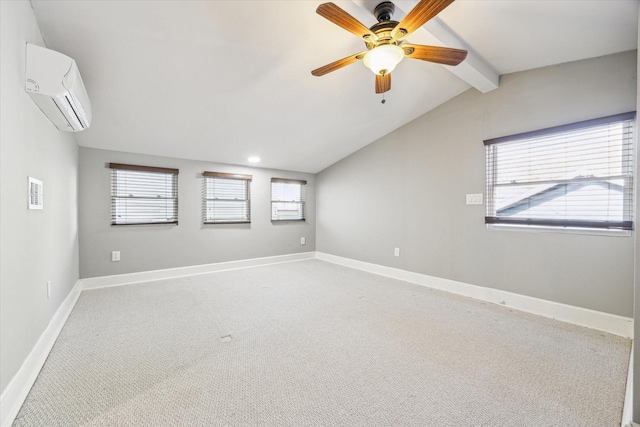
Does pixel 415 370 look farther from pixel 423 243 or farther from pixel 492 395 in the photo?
pixel 423 243

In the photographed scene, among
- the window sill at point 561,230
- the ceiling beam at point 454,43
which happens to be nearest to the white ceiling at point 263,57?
the ceiling beam at point 454,43

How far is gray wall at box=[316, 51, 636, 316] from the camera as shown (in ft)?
7.79

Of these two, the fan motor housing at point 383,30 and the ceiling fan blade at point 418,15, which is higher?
the fan motor housing at point 383,30

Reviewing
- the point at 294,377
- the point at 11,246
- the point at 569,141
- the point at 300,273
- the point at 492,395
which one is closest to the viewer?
the point at 11,246

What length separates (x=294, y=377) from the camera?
66.1 inches

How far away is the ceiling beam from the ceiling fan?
111 mm

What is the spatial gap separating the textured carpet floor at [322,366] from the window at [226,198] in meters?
1.77

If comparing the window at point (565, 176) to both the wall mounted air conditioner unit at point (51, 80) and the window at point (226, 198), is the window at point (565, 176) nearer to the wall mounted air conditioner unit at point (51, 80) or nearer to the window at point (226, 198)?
the window at point (226, 198)

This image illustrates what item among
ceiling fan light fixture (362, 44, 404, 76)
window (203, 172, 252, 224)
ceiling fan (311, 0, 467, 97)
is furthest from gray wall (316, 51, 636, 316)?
ceiling fan light fixture (362, 44, 404, 76)

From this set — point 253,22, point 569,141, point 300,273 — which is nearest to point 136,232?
point 300,273

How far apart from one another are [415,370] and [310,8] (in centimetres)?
272

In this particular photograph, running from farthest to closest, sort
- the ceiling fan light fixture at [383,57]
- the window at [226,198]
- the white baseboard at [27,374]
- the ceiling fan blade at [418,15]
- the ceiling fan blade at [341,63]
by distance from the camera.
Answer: the window at [226,198] < the ceiling fan blade at [341,63] < the ceiling fan light fixture at [383,57] < the ceiling fan blade at [418,15] < the white baseboard at [27,374]

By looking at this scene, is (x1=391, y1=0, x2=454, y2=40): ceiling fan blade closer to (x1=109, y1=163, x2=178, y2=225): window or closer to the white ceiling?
the white ceiling

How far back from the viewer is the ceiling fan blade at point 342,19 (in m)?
1.47
